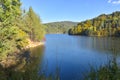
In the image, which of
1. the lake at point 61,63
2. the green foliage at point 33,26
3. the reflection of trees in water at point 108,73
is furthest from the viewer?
the green foliage at point 33,26

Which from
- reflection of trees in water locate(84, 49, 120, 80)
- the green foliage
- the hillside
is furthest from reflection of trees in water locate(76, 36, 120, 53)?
the hillside

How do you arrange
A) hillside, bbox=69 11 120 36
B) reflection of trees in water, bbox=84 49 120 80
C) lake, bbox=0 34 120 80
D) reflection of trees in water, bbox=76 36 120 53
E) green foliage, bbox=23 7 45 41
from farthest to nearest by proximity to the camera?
hillside, bbox=69 11 120 36 → green foliage, bbox=23 7 45 41 → reflection of trees in water, bbox=76 36 120 53 → lake, bbox=0 34 120 80 → reflection of trees in water, bbox=84 49 120 80

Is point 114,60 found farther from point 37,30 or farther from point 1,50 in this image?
point 37,30

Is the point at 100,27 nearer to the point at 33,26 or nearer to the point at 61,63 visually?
the point at 33,26

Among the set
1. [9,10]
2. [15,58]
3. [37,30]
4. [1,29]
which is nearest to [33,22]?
[37,30]

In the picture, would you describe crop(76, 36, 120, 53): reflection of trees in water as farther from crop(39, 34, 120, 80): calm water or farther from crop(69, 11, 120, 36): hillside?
crop(69, 11, 120, 36): hillside

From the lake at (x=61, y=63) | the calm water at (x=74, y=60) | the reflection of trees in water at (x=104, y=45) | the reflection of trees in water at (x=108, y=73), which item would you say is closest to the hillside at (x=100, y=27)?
the reflection of trees in water at (x=104, y=45)

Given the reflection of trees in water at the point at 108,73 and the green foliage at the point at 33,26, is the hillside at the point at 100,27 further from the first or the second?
the reflection of trees in water at the point at 108,73

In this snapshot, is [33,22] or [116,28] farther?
[116,28]

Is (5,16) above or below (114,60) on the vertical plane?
above

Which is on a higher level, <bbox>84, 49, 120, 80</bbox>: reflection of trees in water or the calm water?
<bbox>84, 49, 120, 80</bbox>: reflection of trees in water

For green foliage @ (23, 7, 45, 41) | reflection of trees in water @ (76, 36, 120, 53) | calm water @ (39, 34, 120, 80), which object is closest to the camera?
calm water @ (39, 34, 120, 80)

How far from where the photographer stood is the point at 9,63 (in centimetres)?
3250

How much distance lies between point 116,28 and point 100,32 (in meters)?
17.8
